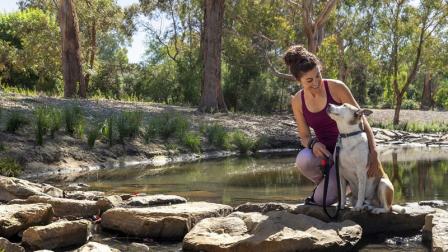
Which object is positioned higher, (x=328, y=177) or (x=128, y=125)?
(x=128, y=125)

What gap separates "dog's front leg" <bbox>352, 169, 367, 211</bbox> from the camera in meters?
5.18

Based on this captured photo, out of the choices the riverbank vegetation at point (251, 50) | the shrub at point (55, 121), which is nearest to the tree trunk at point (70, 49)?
the riverbank vegetation at point (251, 50)

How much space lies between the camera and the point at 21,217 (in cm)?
547

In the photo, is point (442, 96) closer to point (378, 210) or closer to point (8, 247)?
point (378, 210)

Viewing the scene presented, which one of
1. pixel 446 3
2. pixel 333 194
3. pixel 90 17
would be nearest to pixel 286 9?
pixel 446 3

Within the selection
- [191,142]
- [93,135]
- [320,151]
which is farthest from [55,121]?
[320,151]

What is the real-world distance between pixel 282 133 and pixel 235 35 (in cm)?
1303

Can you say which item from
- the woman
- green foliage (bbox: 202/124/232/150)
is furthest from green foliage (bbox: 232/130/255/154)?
the woman

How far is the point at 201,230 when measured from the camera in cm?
514

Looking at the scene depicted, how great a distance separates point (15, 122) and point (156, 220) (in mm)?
8320

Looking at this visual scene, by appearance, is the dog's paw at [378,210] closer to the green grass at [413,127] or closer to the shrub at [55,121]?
the shrub at [55,121]

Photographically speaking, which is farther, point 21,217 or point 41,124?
point 41,124

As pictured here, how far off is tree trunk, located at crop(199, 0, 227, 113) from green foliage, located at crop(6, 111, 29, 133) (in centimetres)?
998

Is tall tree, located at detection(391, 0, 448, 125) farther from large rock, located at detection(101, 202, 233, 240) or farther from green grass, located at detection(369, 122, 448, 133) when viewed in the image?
large rock, located at detection(101, 202, 233, 240)
